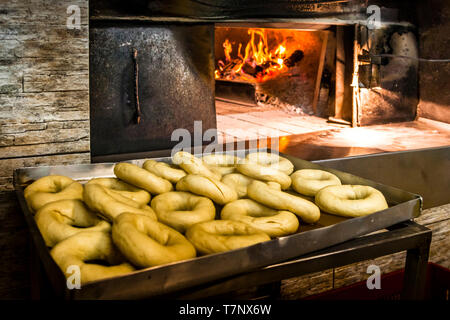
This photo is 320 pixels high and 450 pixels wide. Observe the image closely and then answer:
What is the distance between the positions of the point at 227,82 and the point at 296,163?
4763mm

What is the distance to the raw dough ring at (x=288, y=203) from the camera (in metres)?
1.68

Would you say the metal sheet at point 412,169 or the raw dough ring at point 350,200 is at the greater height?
the raw dough ring at point 350,200

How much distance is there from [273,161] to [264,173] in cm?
34

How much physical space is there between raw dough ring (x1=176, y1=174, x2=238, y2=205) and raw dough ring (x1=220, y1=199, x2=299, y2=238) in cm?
5

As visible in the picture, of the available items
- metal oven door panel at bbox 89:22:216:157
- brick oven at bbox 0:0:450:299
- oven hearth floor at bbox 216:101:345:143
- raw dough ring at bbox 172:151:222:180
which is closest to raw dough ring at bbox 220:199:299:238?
raw dough ring at bbox 172:151:222:180

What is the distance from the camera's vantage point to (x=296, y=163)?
94.7 inches

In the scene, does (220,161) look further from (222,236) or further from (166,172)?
(222,236)

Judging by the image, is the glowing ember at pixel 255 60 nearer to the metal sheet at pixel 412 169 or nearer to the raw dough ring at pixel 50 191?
the metal sheet at pixel 412 169

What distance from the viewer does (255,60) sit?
6754 millimetres

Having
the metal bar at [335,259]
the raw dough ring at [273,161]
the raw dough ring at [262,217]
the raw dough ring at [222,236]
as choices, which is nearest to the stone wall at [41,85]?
the raw dough ring at [273,161]

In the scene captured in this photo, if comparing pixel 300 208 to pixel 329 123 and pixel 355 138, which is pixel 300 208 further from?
pixel 329 123

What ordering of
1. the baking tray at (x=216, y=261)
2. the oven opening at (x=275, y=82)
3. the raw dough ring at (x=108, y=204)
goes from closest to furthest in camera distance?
the baking tray at (x=216, y=261), the raw dough ring at (x=108, y=204), the oven opening at (x=275, y=82)

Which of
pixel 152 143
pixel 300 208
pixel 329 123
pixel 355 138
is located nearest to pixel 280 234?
pixel 300 208

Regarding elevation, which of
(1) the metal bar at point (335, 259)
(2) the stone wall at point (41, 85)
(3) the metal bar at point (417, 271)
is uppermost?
(2) the stone wall at point (41, 85)
